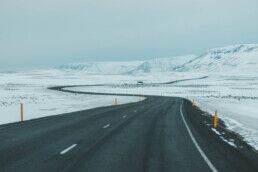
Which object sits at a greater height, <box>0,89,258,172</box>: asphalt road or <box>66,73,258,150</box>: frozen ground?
<box>0,89,258,172</box>: asphalt road

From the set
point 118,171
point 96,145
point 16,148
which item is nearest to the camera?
point 118,171

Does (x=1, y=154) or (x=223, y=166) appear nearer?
(x=223, y=166)

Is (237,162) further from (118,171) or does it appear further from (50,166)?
(50,166)

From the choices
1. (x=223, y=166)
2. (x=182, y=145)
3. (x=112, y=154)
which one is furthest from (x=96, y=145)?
(x=223, y=166)

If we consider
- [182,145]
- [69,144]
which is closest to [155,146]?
[182,145]

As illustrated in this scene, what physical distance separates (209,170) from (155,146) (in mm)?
3947

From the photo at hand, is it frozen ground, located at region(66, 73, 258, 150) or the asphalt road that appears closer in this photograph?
the asphalt road

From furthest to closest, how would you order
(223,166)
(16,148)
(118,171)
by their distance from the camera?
(16,148)
(223,166)
(118,171)

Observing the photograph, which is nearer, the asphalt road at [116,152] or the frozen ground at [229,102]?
the asphalt road at [116,152]

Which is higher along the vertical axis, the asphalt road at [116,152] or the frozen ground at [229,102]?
the asphalt road at [116,152]

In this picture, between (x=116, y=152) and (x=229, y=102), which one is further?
(x=229, y=102)

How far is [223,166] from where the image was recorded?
9.96 m

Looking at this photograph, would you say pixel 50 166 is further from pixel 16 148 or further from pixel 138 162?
pixel 16 148

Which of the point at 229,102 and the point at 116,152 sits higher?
the point at 116,152
